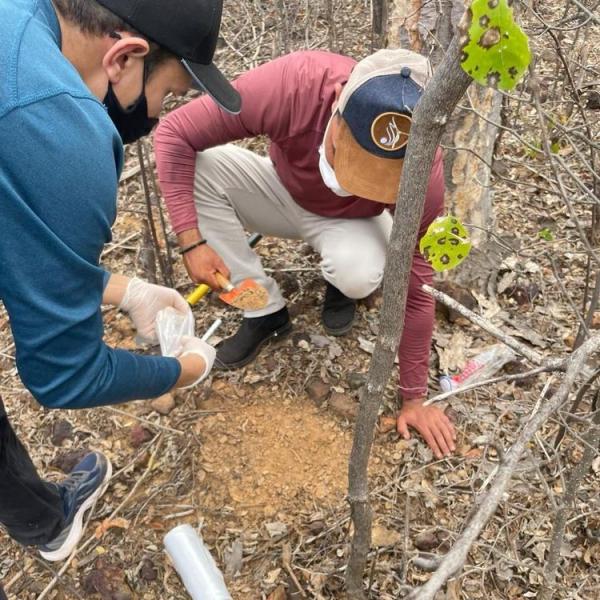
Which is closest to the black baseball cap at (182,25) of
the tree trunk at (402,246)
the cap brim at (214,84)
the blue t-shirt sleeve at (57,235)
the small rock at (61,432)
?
the cap brim at (214,84)

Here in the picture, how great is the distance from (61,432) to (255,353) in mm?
807

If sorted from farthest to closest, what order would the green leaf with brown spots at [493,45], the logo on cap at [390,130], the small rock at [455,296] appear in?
1. the small rock at [455,296]
2. the logo on cap at [390,130]
3. the green leaf with brown spots at [493,45]

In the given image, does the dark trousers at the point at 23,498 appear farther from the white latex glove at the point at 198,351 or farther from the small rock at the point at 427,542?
the small rock at the point at 427,542

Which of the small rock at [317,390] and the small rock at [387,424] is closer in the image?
the small rock at [387,424]

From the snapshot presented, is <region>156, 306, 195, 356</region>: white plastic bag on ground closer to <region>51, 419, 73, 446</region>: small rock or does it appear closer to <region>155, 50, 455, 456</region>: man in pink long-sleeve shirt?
<region>155, 50, 455, 456</region>: man in pink long-sleeve shirt

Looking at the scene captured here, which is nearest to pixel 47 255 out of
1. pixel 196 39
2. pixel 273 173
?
pixel 196 39

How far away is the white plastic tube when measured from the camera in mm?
1768

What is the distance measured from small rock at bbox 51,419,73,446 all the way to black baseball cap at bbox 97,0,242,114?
145 centimetres

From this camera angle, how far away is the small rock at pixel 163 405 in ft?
7.63

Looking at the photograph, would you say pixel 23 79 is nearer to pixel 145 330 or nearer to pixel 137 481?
pixel 145 330

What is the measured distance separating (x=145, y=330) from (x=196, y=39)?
1.07 metres

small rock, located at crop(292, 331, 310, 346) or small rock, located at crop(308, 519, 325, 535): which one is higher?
small rock, located at crop(292, 331, 310, 346)

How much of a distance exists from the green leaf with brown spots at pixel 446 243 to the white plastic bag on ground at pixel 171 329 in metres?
1.21

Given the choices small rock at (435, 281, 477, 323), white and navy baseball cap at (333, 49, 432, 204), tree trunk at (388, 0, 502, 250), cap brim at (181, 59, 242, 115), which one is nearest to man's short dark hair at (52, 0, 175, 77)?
cap brim at (181, 59, 242, 115)
